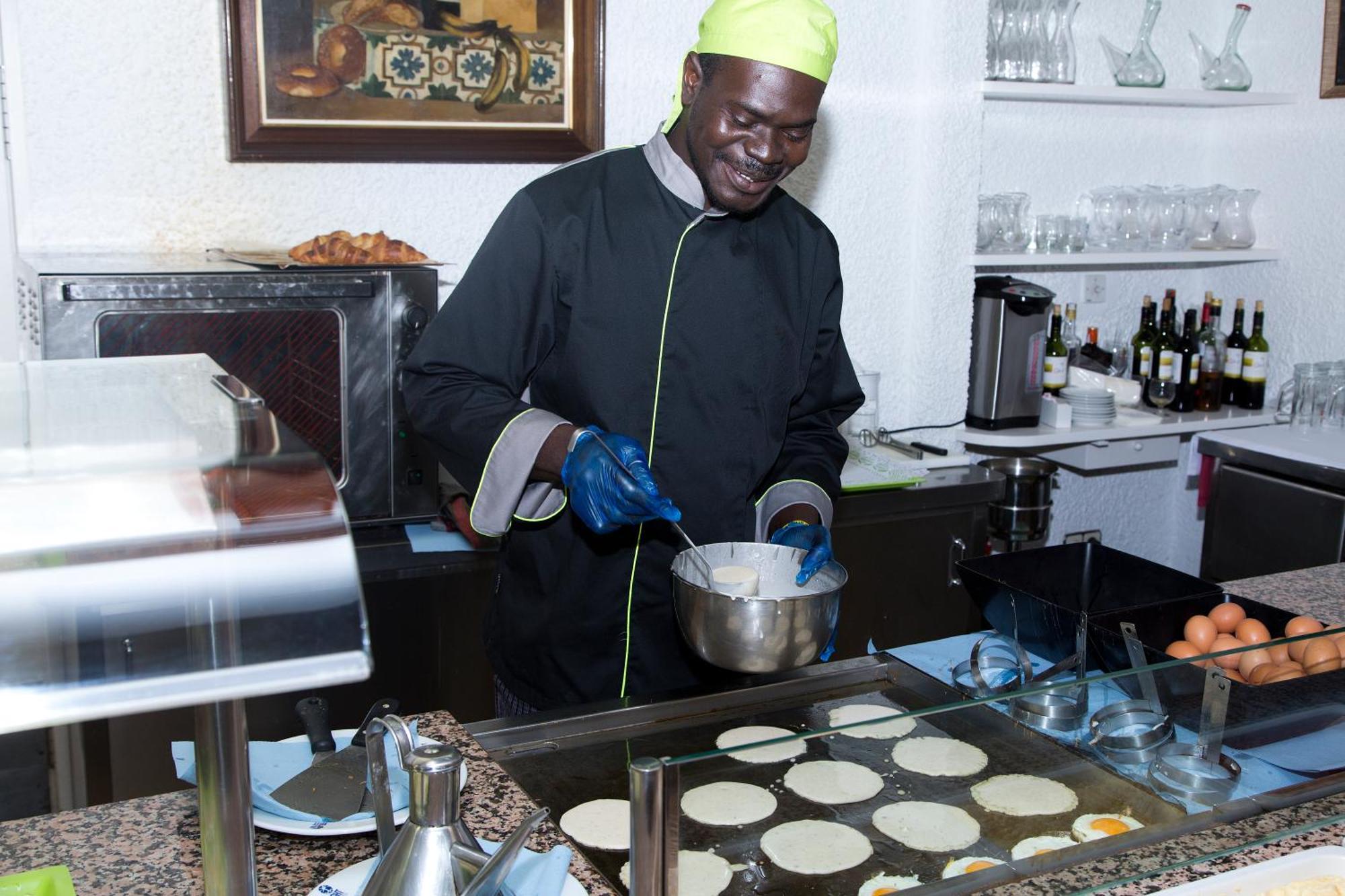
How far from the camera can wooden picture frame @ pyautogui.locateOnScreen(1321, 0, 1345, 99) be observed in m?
3.64

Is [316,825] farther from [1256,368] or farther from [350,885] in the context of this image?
[1256,368]

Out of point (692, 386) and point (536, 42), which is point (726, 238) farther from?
point (536, 42)

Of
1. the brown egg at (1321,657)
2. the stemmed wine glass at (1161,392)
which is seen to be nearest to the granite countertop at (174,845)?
the brown egg at (1321,657)

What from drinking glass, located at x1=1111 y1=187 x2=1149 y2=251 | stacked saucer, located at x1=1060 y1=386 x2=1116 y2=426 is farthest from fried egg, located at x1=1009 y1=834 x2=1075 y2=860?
drinking glass, located at x1=1111 y1=187 x2=1149 y2=251

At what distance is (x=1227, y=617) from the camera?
1706mm

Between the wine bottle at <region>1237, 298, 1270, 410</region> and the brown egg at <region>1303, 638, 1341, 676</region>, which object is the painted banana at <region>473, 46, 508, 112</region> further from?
the wine bottle at <region>1237, 298, 1270, 410</region>

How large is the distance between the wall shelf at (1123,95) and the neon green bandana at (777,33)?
67.0 inches

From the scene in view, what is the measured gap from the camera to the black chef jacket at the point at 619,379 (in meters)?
1.80

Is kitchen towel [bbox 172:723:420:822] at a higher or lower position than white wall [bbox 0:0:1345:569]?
lower

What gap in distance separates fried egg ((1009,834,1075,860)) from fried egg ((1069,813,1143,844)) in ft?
0.06

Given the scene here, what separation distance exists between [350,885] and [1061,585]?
123cm

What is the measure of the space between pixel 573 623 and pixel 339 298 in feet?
2.64

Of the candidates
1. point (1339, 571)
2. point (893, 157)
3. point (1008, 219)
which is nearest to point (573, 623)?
point (1339, 571)

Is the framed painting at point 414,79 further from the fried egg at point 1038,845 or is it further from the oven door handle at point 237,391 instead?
the fried egg at point 1038,845
